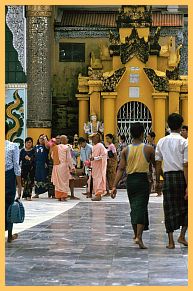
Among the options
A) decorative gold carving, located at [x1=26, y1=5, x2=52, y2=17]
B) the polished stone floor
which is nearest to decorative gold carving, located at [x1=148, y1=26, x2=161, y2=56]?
decorative gold carving, located at [x1=26, y1=5, x2=52, y2=17]

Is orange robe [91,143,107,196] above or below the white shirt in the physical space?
below

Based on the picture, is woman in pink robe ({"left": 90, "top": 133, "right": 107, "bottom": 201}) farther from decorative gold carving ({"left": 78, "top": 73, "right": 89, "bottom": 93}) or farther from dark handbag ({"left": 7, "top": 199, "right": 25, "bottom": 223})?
dark handbag ({"left": 7, "top": 199, "right": 25, "bottom": 223})

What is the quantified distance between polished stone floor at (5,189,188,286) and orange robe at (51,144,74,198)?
360 centimetres

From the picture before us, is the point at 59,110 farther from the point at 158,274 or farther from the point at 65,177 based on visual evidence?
the point at 158,274

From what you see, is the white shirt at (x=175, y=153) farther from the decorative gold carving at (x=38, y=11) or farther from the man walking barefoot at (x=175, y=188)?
the decorative gold carving at (x=38, y=11)

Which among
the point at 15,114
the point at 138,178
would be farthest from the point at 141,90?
the point at 138,178

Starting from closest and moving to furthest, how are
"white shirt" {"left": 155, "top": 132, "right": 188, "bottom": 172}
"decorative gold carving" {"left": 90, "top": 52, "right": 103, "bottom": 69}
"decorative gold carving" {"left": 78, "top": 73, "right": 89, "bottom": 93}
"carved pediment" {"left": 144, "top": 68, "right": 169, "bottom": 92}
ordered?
1. "white shirt" {"left": 155, "top": 132, "right": 188, "bottom": 172}
2. "carved pediment" {"left": 144, "top": 68, "right": 169, "bottom": 92}
3. "decorative gold carving" {"left": 90, "top": 52, "right": 103, "bottom": 69}
4. "decorative gold carving" {"left": 78, "top": 73, "right": 89, "bottom": 93}

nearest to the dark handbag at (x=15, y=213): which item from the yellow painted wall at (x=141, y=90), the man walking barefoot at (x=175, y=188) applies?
the man walking barefoot at (x=175, y=188)

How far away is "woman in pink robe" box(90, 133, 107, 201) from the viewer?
17.4 m

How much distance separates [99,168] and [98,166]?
2.2 inches

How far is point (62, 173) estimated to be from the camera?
17219 millimetres

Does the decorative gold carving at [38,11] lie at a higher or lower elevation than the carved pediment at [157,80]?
higher

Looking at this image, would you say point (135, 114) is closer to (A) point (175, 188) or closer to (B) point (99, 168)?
(B) point (99, 168)

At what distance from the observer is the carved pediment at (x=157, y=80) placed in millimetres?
23328
